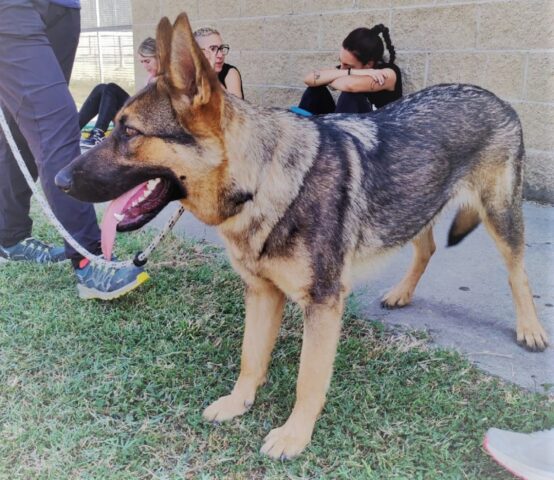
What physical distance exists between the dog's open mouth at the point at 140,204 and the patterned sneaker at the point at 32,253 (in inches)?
70.5

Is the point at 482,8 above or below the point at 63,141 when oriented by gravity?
above

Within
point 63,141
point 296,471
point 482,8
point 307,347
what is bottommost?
point 296,471

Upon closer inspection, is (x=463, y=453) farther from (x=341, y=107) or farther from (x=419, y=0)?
(x=419, y=0)

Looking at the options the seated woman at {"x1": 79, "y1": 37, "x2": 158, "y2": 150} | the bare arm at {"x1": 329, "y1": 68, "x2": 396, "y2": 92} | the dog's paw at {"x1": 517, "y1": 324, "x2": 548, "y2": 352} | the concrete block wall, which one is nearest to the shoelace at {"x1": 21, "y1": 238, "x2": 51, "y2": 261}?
the bare arm at {"x1": 329, "y1": 68, "x2": 396, "y2": 92}

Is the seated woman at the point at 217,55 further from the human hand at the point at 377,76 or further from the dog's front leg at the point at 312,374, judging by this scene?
the dog's front leg at the point at 312,374

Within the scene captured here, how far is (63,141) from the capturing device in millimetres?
3422

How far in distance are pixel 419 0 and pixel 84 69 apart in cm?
1270

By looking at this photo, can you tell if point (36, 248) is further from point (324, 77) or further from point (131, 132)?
point (324, 77)

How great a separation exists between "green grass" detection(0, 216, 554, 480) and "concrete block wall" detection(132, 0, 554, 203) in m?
2.91

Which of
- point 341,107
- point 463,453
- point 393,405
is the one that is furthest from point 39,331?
point 341,107

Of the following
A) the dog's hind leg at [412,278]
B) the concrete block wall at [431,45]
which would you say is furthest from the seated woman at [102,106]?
the dog's hind leg at [412,278]

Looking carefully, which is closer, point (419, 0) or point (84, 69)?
point (419, 0)

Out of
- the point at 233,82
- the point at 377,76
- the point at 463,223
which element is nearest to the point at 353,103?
the point at 377,76

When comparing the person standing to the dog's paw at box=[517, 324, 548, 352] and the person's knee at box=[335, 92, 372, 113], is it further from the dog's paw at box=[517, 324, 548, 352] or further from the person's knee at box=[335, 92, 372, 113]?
the person's knee at box=[335, 92, 372, 113]
